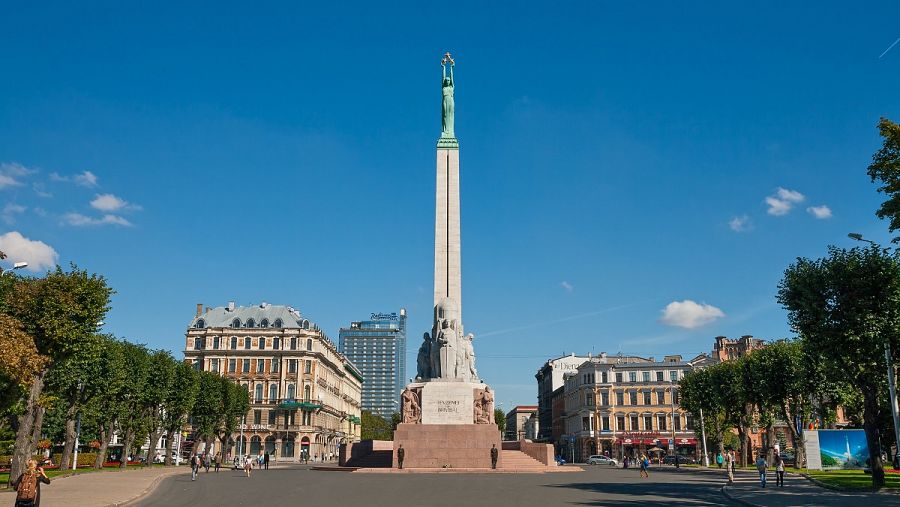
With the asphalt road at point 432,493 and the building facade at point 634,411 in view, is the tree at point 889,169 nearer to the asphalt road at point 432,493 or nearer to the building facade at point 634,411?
the asphalt road at point 432,493

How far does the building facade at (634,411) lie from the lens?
100 meters

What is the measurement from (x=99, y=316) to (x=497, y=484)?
21.2 meters

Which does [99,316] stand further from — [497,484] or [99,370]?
[497,484]

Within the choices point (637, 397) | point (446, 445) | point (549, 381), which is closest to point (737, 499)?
point (446, 445)

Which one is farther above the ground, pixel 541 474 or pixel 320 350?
pixel 320 350

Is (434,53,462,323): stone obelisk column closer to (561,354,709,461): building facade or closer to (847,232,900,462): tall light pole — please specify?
(847,232,900,462): tall light pole

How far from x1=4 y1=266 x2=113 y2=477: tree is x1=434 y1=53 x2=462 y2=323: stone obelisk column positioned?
21.7m

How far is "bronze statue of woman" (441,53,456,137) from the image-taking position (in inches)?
2179

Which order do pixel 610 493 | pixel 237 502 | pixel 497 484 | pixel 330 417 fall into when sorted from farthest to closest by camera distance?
1. pixel 330 417
2. pixel 497 484
3. pixel 610 493
4. pixel 237 502

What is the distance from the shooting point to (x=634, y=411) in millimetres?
102562

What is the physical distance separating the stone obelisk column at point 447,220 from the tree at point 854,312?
2191 cm

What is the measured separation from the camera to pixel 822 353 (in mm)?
33656

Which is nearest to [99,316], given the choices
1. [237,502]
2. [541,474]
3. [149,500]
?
[149,500]

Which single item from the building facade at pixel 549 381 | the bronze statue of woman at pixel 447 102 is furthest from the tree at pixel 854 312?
the building facade at pixel 549 381
